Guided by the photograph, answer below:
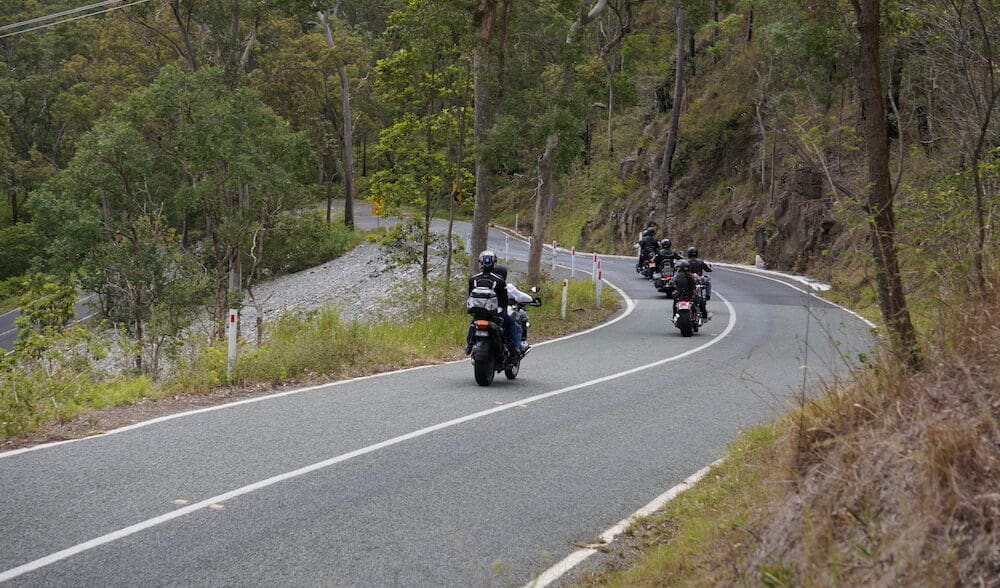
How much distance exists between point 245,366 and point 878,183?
333 inches

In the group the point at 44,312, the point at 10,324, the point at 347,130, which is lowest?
the point at 10,324

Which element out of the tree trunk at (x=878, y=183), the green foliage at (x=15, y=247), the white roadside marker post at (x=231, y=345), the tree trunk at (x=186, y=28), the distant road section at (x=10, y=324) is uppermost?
the tree trunk at (x=186, y=28)

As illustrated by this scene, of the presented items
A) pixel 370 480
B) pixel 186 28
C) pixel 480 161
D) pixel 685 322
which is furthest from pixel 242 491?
pixel 186 28

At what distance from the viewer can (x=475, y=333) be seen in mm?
11945

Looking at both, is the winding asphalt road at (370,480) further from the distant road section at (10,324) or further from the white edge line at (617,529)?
the distant road section at (10,324)

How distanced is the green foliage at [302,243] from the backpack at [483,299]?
25.6m

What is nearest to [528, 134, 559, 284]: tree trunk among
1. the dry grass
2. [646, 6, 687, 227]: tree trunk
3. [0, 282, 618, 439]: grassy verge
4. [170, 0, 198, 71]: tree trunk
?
[0, 282, 618, 439]: grassy verge

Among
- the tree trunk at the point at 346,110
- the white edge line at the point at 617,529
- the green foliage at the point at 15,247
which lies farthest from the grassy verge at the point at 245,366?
the green foliage at the point at 15,247

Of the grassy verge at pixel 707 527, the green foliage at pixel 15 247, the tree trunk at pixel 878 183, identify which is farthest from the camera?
the green foliage at pixel 15 247

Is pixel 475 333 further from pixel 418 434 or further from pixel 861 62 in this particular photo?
pixel 861 62

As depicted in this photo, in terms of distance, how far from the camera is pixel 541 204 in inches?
1042

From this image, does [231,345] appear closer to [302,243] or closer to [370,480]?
[370,480]

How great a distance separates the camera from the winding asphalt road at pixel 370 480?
17.7ft

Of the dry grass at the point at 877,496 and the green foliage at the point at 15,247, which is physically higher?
the dry grass at the point at 877,496
